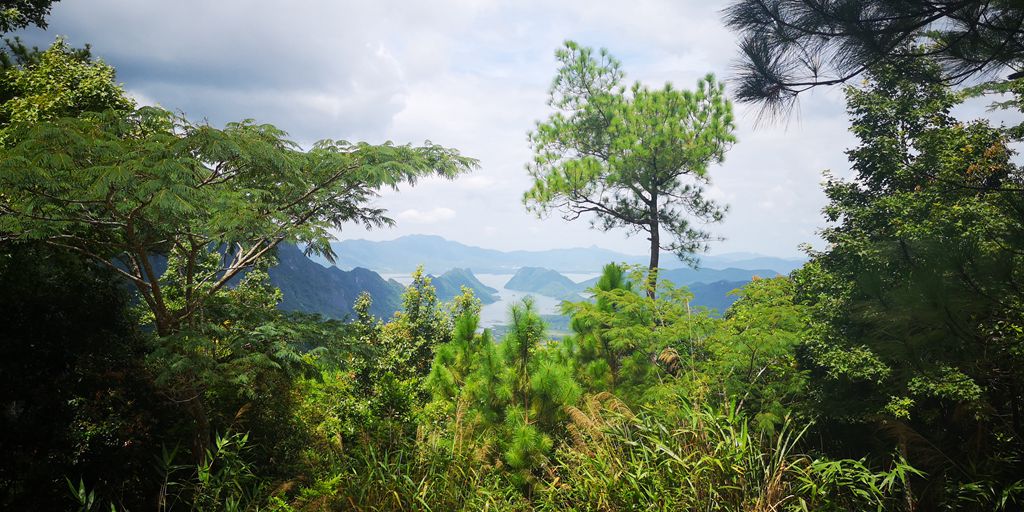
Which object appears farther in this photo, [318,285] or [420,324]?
[318,285]

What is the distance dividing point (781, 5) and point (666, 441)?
364 centimetres

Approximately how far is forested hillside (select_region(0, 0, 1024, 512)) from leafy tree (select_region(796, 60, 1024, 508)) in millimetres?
37

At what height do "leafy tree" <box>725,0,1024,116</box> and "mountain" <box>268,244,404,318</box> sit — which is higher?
"leafy tree" <box>725,0,1024,116</box>

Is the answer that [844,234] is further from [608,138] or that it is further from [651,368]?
A: [608,138]

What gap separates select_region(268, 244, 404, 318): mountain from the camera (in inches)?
3277

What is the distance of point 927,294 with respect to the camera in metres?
3.59

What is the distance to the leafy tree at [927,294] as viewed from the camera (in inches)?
144

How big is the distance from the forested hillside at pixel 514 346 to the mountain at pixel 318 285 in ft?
235

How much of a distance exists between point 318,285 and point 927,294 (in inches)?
4295

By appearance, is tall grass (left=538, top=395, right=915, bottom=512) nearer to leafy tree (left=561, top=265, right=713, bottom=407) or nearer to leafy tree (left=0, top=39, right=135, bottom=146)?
leafy tree (left=561, top=265, right=713, bottom=407)

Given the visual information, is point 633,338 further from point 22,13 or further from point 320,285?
point 320,285

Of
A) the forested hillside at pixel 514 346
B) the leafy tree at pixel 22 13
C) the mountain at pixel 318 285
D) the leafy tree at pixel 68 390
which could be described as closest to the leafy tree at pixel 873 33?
the forested hillside at pixel 514 346

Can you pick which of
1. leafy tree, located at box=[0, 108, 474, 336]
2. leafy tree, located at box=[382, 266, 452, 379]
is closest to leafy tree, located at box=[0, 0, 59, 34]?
leafy tree, located at box=[0, 108, 474, 336]

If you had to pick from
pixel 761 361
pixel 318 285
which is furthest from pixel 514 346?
pixel 318 285
